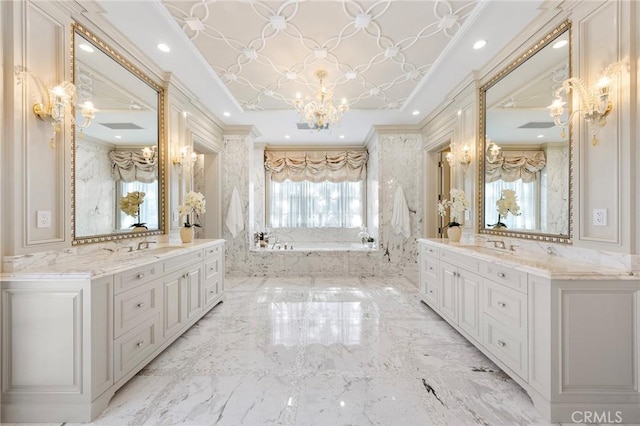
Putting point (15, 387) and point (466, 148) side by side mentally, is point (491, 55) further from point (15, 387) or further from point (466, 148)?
point (15, 387)

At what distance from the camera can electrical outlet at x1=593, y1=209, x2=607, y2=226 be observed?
1904 mm

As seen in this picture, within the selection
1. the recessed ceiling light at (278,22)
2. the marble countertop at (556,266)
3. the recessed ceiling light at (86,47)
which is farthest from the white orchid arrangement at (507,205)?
the recessed ceiling light at (86,47)

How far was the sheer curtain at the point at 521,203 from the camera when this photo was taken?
8.20ft

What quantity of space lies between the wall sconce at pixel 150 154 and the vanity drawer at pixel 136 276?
1.32 metres

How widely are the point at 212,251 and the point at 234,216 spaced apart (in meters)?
1.85

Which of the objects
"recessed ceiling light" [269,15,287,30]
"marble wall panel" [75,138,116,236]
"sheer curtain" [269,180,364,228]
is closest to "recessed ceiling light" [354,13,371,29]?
"recessed ceiling light" [269,15,287,30]

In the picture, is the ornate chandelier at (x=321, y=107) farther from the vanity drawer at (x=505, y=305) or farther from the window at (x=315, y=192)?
the window at (x=315, y=192)

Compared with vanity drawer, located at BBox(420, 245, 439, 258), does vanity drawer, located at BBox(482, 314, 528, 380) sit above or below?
below

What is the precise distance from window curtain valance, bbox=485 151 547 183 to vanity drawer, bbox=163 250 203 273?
330 cm

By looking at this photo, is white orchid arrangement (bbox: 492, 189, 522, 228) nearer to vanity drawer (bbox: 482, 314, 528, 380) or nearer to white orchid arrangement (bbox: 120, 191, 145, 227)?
vanity drawer (bbox: 482, 314, 528, 380)

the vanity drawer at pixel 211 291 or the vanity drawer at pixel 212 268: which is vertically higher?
the vanity drawer at pixel 212 268

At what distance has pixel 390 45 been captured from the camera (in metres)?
2.89

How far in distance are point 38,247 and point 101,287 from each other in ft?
2.03

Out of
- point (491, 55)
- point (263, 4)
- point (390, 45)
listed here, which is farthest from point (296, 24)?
point (491, 55)
